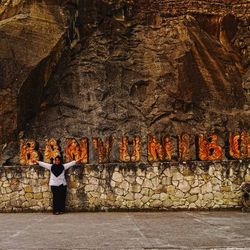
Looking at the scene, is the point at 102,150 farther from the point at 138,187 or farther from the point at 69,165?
the point at 138,187

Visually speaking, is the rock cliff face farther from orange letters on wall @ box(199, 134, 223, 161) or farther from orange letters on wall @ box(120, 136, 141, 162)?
orange letters on wall @ box(199, 134, 223, 161)

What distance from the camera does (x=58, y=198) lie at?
46.5ft

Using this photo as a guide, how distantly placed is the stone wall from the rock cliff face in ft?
13.5

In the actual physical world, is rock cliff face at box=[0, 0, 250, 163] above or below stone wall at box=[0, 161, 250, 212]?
above

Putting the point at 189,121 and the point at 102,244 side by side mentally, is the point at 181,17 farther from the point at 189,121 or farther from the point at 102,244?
the point at 102,244

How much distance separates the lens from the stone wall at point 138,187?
1459 centimetres

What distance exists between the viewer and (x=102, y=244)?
8328 millimetres

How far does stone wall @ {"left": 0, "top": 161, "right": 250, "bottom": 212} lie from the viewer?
575 inches

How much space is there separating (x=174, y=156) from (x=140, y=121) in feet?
8.51

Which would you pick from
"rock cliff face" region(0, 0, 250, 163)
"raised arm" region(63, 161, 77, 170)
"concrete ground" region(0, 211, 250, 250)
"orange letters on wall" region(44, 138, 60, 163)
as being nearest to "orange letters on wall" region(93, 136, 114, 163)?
"raised arm" region(63, 161, 77, 170)

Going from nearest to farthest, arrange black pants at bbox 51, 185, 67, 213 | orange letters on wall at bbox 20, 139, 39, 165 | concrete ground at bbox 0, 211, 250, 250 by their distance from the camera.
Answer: concrete ground at bbox 0, 211, 250, 250
black pants at bbox 51, 185, 67, 213
orange letters on wall at bbox 20, 139, 39, 165

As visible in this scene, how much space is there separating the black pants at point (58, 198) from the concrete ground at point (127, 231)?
45 cm

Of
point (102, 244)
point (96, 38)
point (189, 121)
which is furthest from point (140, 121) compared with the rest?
point (102, 244)

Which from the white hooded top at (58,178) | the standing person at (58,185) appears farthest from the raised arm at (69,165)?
the standing person at (58,185)
